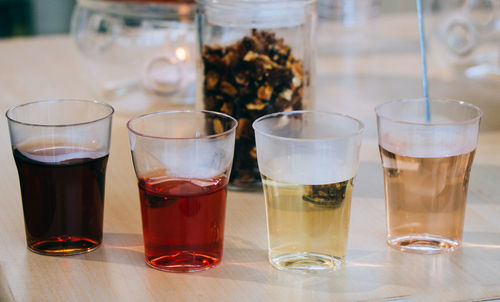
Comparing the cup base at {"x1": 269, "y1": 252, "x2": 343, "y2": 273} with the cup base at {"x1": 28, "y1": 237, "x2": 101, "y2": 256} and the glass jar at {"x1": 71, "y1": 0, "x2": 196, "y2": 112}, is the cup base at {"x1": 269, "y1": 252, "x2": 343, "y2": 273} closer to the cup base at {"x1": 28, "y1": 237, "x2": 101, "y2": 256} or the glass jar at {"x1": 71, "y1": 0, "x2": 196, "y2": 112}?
the cup base at {"x1": 28, "y1": 237, "x2": 101, "y2": 256}

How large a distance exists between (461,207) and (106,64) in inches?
26.8

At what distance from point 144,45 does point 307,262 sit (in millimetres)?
578

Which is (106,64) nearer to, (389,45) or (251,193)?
(251,193)

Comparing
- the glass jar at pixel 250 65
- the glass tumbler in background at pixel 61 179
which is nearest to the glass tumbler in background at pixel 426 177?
the glass jar at pixel 250 65

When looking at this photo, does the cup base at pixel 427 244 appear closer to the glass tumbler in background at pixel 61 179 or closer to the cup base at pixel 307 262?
the cup base at pixel 307 262

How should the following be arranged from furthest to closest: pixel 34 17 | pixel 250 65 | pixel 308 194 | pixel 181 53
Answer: pixel 34 17
pixel 181 53
pixel 250 65
pixel 308 194

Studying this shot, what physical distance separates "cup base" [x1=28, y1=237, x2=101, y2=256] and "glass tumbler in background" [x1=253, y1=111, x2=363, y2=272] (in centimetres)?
18

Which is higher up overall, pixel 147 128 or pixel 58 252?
pixel 147 128

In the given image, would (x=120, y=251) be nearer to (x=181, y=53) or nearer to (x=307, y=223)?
(x=307, y=223)

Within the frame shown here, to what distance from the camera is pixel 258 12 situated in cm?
85

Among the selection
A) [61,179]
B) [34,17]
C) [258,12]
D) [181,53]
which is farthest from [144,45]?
[34,17]

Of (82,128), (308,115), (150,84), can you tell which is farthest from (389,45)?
(82,128)

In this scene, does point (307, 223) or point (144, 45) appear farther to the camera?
point (144, 45)

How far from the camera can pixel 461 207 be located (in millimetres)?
708
